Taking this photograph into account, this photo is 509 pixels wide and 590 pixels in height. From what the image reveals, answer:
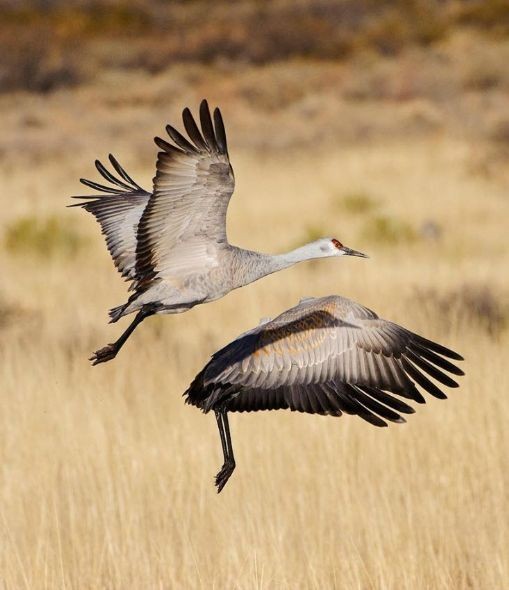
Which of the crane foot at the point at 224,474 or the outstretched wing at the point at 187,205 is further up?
the outstretched wing at the point at 187,205

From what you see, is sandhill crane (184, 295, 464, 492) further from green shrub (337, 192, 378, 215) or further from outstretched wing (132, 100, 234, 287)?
green shrub (337, 192, 378, 215)

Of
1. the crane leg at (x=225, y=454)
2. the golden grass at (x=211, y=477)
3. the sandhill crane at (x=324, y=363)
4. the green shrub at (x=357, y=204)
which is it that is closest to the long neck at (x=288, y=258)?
the sandhill crane at (x=324, y=363)

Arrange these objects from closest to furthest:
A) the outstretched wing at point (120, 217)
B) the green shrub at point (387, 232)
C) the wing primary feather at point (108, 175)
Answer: the outstretched wing at point (120, 217), the wing primary feather at point (108, 175), the green shrub at point (387, 232)

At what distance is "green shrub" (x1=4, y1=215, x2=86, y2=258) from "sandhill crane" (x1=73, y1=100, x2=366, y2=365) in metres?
7.95

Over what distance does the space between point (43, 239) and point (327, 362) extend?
898 centimetres

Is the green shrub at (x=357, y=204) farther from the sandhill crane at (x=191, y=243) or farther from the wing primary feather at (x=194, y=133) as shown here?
the wing primary feather at (x=194, y=133)

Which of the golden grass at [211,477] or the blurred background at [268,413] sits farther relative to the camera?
the blurred background at [268,413]

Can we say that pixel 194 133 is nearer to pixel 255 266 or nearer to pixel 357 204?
pixel 255 266

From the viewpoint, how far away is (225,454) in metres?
5.47

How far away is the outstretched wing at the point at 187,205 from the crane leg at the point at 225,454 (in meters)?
0.67

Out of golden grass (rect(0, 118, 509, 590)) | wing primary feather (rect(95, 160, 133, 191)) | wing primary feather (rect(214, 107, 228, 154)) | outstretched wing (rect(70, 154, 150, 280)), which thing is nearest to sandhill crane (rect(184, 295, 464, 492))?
golden grass (rect(0, 118, 509, 590))

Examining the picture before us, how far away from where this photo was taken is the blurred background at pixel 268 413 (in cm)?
507

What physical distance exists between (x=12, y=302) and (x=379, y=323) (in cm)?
530

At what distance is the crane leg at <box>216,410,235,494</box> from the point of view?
5367mm
